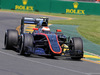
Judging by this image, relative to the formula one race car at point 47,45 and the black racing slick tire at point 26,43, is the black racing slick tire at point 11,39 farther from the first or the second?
the black racing slick tire at point 26,43

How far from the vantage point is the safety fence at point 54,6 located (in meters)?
50.8

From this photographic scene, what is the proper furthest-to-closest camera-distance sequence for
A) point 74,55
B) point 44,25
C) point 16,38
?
point 44,25
point 16,38
point 74,55

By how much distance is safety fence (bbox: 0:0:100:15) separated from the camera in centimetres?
5075

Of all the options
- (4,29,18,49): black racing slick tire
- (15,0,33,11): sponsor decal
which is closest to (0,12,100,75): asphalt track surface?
(4,29,18,49): black racing slick tire

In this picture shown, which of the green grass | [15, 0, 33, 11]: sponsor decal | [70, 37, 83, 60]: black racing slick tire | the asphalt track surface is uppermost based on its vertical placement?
[15, 0, 33, 11]: sponsor decal

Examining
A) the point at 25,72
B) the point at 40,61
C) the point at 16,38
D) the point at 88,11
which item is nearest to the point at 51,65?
the point at 40,61

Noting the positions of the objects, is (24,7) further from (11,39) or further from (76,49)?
(76,49)

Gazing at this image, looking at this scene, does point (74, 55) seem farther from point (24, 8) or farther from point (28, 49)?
point (24, 8)

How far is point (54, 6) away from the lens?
2039 inches

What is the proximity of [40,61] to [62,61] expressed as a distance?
104 cm

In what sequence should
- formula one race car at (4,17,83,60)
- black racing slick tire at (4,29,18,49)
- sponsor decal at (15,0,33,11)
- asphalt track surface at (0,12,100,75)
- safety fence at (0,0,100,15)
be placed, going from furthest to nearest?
1. sponsor decal at (15,0,33,11)
2. safety fence at (0,0,100,15)
3. black racing slick tire at (4,29,18,49)
4. formula one race car at (4,17,83,60)
5. asphalt track surface at (0,12,100,75)

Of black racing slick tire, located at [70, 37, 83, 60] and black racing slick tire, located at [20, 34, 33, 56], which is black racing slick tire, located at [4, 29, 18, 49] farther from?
black racing slick tire, located at [70, 37, 83, 60]

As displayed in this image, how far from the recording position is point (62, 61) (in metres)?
14.0

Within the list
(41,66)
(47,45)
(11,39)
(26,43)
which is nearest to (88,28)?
(11,39)
